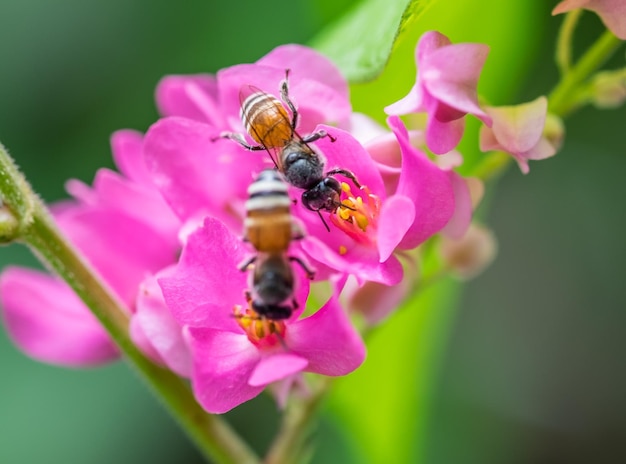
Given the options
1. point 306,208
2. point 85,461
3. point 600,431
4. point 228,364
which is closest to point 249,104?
point 306,208

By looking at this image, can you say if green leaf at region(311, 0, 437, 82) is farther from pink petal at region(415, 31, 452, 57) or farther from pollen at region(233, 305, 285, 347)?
pollen at region(233, 305, 285, 347)

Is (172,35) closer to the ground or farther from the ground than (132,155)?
closer to the ground

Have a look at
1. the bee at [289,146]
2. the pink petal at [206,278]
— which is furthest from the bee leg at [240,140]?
the pink petal at [206,278]

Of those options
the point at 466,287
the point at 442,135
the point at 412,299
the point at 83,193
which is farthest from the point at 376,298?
the point at 466,287

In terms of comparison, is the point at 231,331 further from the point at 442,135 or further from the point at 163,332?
the point at 442,135

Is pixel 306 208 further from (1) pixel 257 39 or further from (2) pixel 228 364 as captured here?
(1) pixel 257 39

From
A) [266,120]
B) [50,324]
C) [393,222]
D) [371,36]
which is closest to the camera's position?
[393,222]
